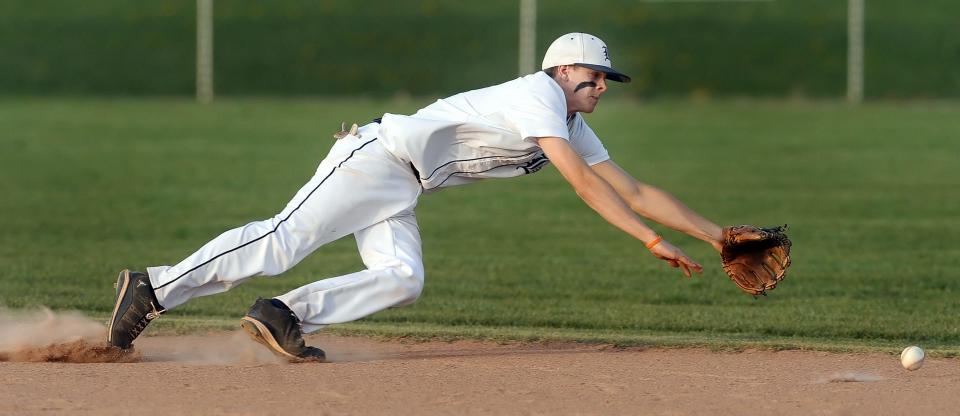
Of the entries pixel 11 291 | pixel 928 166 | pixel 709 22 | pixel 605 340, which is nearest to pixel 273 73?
pixel 709 22

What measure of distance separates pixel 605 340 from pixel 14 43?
22834mm

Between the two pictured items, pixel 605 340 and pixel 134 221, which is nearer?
pixel 605 340

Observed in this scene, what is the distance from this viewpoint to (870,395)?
205 inches

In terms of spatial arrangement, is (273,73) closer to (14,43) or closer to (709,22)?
(14,43)

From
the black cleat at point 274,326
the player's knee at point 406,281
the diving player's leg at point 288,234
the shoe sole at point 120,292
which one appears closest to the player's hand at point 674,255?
the player's knee at point 406,281

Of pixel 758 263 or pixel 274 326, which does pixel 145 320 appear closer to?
pixel 274 326

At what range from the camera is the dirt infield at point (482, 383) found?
4.84 metres

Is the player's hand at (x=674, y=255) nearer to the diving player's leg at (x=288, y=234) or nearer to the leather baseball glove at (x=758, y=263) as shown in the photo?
the leather baseball glove at (x=758, y=263)

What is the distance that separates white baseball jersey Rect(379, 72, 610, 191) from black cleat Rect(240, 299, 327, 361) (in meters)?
0.78

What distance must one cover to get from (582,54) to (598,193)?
0.63 metres

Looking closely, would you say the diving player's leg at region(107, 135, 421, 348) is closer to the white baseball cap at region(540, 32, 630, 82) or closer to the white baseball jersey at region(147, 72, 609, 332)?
the white baseball jersey at region(147, 72, 609, 332)

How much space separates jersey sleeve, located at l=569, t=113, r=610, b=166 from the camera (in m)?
5.86

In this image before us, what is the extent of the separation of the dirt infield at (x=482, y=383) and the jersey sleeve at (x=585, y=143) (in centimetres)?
85

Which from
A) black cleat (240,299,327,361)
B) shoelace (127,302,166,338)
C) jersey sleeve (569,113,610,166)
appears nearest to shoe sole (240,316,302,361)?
black cleat (240,299,327,361)
